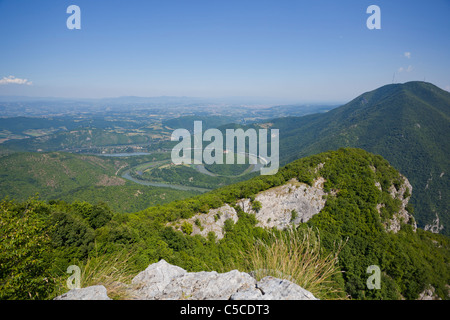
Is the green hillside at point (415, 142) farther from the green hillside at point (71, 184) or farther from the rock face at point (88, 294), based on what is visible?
the rock face at point (88, 294)

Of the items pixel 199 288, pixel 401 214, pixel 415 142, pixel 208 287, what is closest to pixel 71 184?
pixel 199 288

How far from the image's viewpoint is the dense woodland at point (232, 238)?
585 cm

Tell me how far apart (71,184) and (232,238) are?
358 feet

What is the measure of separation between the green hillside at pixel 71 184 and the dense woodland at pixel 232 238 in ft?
187

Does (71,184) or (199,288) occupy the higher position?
(199,288)

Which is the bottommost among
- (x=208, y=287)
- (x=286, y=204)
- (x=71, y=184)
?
(x=71, y=184)

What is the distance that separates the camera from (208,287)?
17.4 feet

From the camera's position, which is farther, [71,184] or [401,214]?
[71,184]

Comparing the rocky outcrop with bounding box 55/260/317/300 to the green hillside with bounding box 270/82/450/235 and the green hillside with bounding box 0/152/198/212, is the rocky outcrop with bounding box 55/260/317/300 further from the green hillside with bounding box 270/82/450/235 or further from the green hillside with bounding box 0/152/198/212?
the green hillside with bounding box 270/82/450/235

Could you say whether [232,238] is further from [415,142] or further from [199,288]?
[415,142]

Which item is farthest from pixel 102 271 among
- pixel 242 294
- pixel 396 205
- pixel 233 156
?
pixel 233 156

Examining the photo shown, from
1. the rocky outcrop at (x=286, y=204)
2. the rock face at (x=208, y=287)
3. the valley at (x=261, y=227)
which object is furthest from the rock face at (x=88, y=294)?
the rocky outcrop at (x=286, y=204)

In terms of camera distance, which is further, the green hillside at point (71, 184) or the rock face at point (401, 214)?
the green hillside at point (71, 184)
